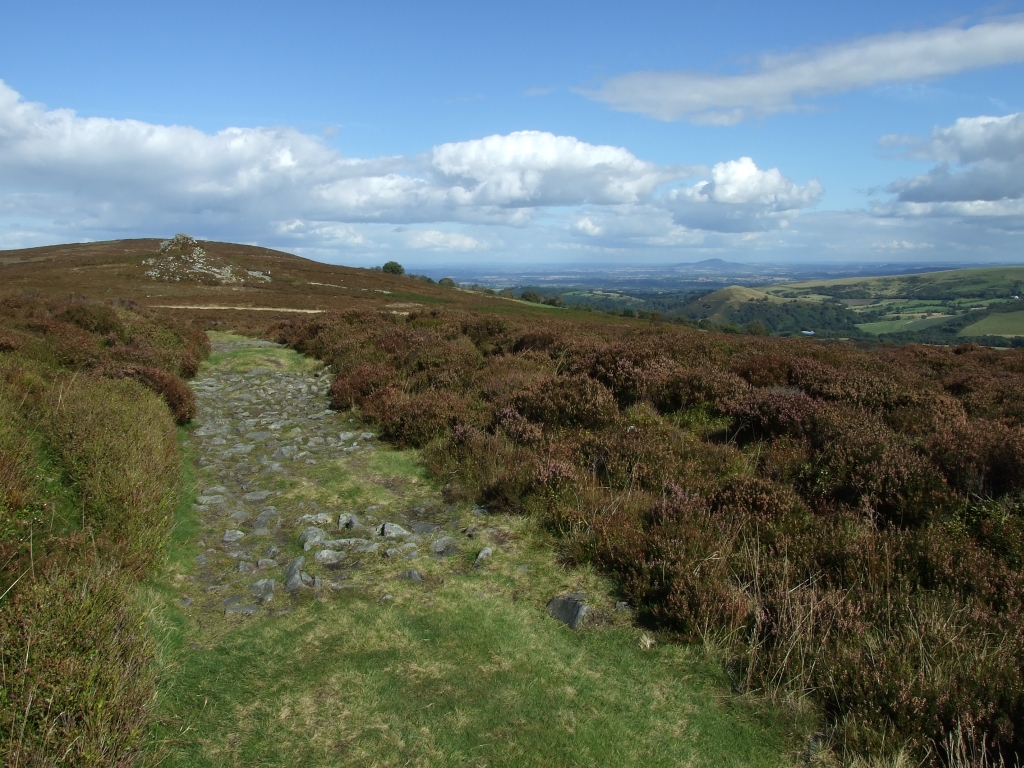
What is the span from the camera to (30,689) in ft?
10.2

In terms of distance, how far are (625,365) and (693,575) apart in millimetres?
7527

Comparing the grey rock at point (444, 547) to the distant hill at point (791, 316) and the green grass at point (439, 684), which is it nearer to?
the green grass at point (439, 684)

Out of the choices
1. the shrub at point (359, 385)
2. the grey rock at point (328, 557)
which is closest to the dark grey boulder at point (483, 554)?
the grey rock at point (328, 557)

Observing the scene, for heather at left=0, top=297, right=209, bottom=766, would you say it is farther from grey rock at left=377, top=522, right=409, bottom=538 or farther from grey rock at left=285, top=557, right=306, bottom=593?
grey rock at left=377, top=522, right=409, bottom=538

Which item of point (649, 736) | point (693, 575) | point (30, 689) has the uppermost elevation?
point (30, 689)

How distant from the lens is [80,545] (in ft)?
16.6

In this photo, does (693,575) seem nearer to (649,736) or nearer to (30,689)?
(649,736)

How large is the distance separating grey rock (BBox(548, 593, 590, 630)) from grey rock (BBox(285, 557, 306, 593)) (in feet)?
8.01

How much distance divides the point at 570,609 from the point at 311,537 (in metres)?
3.16

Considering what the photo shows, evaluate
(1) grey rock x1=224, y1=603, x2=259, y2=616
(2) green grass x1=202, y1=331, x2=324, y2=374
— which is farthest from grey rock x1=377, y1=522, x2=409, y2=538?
(2) green grass x1=202, y1=331, x2=324, y2=374

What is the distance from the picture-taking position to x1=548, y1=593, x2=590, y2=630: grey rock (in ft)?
16.5

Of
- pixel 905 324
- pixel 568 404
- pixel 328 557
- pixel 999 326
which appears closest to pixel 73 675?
pixel 328 557

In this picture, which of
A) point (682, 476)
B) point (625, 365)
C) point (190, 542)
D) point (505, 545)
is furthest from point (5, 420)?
point (625, 365)

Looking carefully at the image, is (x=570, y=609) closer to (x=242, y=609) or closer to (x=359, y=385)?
(x=242, y=609)
